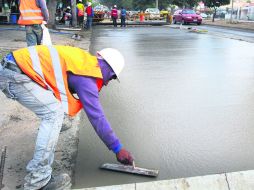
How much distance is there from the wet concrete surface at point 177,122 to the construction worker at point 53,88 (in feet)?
1.50

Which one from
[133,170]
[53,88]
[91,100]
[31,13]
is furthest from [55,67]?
[31,13]

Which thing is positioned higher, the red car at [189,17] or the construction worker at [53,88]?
the construction worker at [53,88]

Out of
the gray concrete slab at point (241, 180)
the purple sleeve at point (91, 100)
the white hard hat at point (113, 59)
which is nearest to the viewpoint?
the purple sleeve at point (91, 100)

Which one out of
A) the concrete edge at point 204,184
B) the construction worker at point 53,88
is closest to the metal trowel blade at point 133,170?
the concrete edge at point 204,184

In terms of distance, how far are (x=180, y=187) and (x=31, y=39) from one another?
5.56 meters

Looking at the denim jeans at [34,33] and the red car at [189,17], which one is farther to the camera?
the red car at [189,17]

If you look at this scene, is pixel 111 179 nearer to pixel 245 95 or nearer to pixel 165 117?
pixel 165 117

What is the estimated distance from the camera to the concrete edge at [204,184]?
11.1 ft

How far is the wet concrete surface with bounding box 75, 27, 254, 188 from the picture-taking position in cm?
396

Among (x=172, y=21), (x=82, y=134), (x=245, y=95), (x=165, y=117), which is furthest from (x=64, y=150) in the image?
(x=172, y=21)

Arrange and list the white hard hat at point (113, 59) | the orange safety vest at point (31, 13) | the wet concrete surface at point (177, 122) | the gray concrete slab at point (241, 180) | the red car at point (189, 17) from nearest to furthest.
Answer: the white hard hat at point (113, 59) < the gray concrete slab at point (241, 180) < the wet concrete surface at point (177, 122) < the orange safety vest at point (31, 13) < the red car at point (189, 17)

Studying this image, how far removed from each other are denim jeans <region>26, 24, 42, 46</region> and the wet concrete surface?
71.1 inches

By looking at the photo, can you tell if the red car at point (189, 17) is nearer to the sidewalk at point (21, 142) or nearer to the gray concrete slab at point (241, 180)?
the sidewalk at point (21, 142)

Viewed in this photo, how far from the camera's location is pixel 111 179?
3.65m
